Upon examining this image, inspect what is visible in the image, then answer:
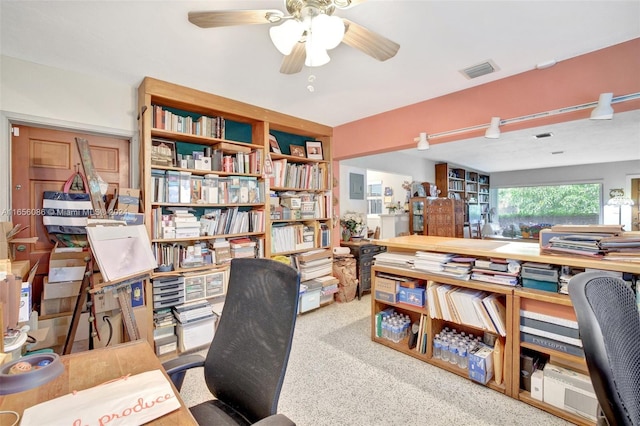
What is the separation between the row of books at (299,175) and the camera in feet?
11.5

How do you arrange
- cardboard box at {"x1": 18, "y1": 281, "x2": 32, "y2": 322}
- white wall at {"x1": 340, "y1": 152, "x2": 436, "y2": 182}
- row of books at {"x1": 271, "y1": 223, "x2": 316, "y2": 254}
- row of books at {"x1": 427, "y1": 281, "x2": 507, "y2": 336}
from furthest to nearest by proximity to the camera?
white wall at {"x1": 340, "y1": 152, "x2": 436, "y2": 182} → row of books at {"x1": 271, "y1": 223, "x2": 316, "y2": 254} → row of books at {"x1": 427, "y1": 281, "x2": 507, "y2": 336} → cardboard box at {"x1": 18, "y1": 281, "x2": 32, "y2": 322}

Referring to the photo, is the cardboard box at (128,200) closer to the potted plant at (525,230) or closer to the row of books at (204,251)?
the row of books at (204,251)

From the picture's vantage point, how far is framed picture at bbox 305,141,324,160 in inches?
157

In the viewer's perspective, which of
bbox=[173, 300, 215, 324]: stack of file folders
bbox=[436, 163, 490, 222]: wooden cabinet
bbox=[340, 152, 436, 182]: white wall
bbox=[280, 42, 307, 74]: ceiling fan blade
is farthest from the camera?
bbox=[436, 163, 490, 222]: wooden cabinet

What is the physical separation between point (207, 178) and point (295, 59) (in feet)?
5.36

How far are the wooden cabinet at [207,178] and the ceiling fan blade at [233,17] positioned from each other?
4.61 feet

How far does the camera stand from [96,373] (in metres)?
1.09

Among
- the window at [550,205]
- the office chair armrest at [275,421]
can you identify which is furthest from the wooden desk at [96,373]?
the window at [550,205]

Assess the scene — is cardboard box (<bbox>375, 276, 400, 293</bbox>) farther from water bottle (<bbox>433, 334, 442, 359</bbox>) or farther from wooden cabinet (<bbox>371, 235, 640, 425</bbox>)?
water bottle (<bbox>433, 334, 442, 359</bbox>)

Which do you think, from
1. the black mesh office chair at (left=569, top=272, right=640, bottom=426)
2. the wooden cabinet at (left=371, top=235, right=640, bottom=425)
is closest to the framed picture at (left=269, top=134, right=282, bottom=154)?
the wooden cabinet at (left=371, top=235, right=640, bottom=425)

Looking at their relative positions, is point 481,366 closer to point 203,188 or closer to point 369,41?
point 369,41

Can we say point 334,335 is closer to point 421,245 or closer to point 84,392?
point 421,245

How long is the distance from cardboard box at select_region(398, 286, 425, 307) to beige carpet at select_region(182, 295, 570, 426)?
0.49 metres

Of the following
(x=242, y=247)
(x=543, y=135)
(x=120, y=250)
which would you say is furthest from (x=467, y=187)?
(x=120, y=250)
